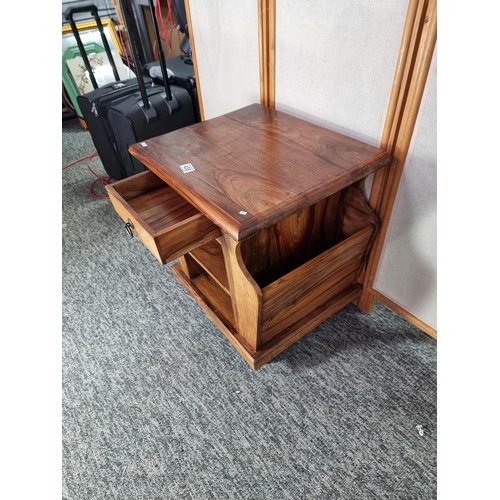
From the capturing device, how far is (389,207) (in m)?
0.94

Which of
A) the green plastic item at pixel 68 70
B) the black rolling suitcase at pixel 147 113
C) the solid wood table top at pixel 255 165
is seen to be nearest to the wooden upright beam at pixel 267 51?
the solid wood table top at pixel 255 165

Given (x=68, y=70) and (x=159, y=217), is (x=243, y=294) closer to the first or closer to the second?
(x=159, y=217)

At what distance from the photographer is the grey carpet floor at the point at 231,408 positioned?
0.85m

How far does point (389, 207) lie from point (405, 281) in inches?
9.4

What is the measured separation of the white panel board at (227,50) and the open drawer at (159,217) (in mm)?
475

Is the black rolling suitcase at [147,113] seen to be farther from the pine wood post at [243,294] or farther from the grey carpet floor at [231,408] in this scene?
the pine wood post at [243,294]

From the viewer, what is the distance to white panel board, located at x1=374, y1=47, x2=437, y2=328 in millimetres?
763

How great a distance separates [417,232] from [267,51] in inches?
25.4

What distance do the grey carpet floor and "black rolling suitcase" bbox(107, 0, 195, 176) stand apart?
716mm

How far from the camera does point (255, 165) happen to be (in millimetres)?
809

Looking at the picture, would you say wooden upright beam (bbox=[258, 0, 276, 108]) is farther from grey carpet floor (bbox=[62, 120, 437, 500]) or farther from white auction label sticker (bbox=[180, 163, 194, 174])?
grey carpet floor (bbox=[62, 120, 437, 500])

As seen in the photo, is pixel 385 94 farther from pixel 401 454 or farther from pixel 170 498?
pixel 170 498

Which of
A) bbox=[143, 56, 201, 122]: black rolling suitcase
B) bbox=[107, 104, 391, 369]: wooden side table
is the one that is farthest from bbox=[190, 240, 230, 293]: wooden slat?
bbox=[143, 56, 201, 122]: black rolling suitcase
